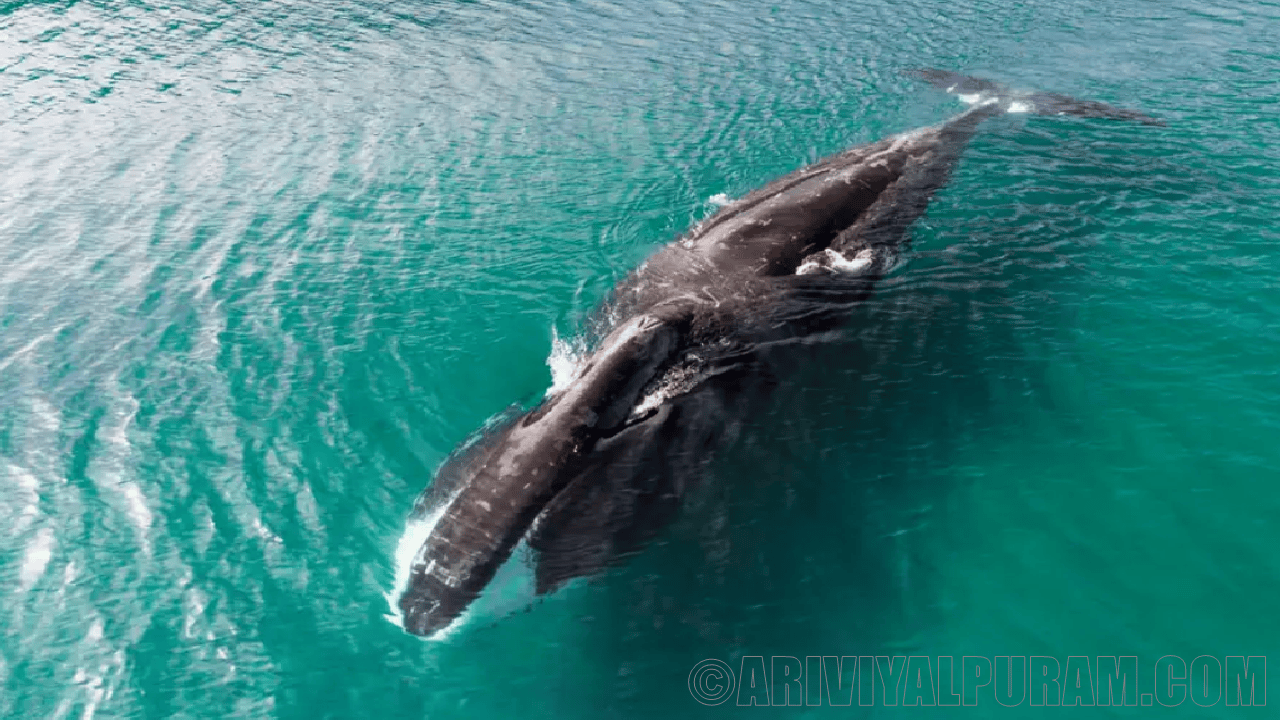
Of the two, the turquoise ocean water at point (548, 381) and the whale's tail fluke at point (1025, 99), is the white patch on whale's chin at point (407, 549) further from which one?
the whale's tail fluke at point (1025, 99)

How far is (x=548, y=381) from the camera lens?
14.3 meters

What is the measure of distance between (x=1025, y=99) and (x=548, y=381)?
19139 millimetres

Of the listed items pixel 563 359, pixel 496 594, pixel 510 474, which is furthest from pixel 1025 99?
pixel 496 594

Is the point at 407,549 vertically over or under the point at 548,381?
under

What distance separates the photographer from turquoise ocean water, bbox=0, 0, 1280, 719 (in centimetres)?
1053

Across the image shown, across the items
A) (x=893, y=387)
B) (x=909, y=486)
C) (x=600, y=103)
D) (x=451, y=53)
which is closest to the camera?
(x=909, y=486)

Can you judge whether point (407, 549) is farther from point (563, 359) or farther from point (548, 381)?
point (563, 359)

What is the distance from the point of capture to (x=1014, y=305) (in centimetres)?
1595

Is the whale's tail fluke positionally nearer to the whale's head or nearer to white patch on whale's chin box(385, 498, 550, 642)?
the whale's head

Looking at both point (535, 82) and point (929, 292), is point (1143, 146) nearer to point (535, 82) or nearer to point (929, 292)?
point (929, 292)

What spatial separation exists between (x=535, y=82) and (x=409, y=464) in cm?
1837

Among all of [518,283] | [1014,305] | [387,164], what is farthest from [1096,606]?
[387,164]

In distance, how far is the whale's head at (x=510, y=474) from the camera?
35.1 ft

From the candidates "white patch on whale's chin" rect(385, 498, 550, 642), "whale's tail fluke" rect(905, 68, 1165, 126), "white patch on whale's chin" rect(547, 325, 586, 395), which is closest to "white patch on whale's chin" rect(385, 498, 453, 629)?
"white patch on whale's chin" rect(385, 498, 550, 642)
